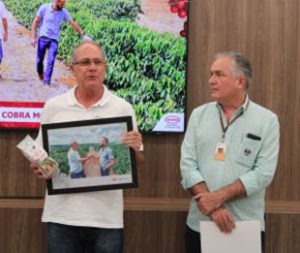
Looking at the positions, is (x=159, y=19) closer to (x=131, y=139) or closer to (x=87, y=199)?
(x=131, y=139)

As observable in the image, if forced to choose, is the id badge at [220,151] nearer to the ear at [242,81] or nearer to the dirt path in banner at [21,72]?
the ear at [242,81]

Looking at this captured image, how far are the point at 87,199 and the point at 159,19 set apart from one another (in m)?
1.52

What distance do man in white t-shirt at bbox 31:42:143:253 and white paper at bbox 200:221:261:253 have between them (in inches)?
17.6

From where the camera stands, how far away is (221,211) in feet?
7.88

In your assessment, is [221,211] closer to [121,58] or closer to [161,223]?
[161,223]

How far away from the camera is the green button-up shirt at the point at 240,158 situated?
95.8 inches

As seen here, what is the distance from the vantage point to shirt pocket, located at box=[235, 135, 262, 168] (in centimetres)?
244

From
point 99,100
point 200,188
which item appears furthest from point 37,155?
point 200,188

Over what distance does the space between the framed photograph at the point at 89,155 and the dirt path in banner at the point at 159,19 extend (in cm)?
121

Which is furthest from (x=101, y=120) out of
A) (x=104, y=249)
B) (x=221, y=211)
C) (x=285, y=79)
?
(x=285, y=79)

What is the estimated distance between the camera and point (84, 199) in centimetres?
221

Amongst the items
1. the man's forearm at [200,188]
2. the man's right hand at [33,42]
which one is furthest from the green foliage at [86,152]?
the man's right hand at [33,42]

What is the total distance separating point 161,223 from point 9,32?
1.63 meters

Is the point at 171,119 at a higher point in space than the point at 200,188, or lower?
higher
